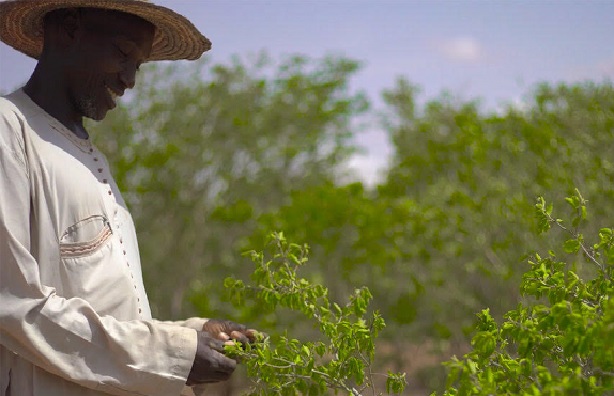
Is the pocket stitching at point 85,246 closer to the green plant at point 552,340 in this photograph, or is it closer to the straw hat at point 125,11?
the straw hat at point 125,11

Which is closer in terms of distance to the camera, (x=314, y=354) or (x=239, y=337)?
(x=239, y=337)

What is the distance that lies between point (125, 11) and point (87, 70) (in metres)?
0.24

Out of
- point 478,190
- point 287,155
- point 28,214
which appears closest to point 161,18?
point 28,214

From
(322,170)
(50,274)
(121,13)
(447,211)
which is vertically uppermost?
(322,170)

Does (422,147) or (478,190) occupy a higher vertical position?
(422,147)

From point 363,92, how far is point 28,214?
21894mm

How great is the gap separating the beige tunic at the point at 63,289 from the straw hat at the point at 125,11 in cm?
39

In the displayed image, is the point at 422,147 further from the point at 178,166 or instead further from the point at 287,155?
the point at 178,166

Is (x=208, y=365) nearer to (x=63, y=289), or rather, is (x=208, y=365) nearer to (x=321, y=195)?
(x=63, y=289)

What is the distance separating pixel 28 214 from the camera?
2686mm

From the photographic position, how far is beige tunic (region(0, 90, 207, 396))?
261 cm

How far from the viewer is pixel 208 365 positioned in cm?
280

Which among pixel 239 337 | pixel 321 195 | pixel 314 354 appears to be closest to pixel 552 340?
pixel 314 354

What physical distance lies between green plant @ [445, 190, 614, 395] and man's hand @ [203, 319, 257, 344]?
0.65 m
